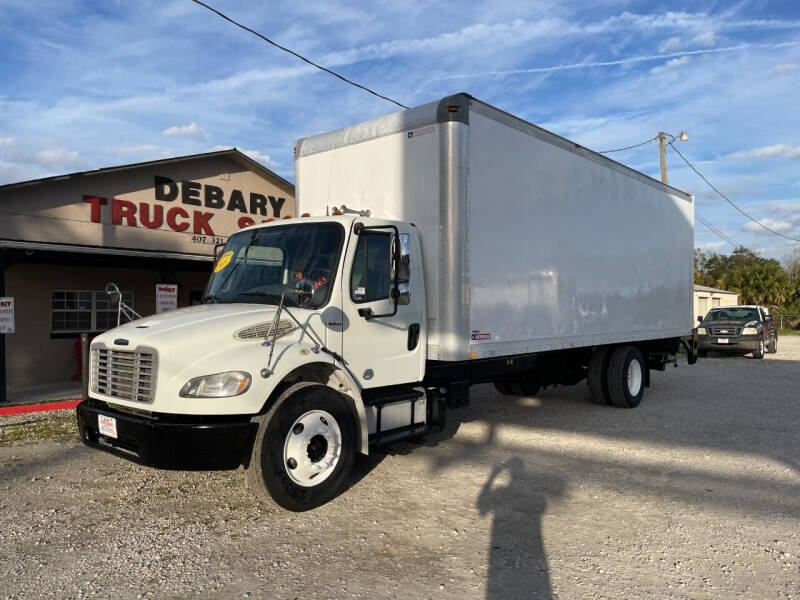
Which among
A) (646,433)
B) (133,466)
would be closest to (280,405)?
(133,466)

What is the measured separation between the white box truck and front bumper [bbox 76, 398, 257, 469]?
1 centimetres

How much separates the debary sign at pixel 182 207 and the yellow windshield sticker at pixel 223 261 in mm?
7772

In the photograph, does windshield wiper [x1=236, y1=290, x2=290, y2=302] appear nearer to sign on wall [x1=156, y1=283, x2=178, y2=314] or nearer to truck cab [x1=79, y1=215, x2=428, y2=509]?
truck cab [x1=79, y1=215, x2=428, y2=509]

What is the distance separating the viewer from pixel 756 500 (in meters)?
5.11

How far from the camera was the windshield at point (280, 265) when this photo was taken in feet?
16.9

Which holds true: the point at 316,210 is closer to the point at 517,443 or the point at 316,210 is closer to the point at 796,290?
the point at 517,443

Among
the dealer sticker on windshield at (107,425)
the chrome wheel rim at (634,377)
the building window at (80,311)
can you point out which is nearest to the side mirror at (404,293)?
the dealer sticker on windshield at (107,425)

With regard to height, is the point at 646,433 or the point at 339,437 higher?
the point at 339,437

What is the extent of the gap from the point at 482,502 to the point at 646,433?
354cm

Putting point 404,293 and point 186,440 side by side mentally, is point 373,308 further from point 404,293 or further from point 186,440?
point 186,440

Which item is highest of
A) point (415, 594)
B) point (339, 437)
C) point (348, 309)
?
point (348, 309)

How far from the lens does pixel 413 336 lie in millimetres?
5805

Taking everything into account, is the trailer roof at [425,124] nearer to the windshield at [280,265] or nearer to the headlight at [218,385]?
the windshield at [280,265]

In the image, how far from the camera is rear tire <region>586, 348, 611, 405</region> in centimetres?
915
